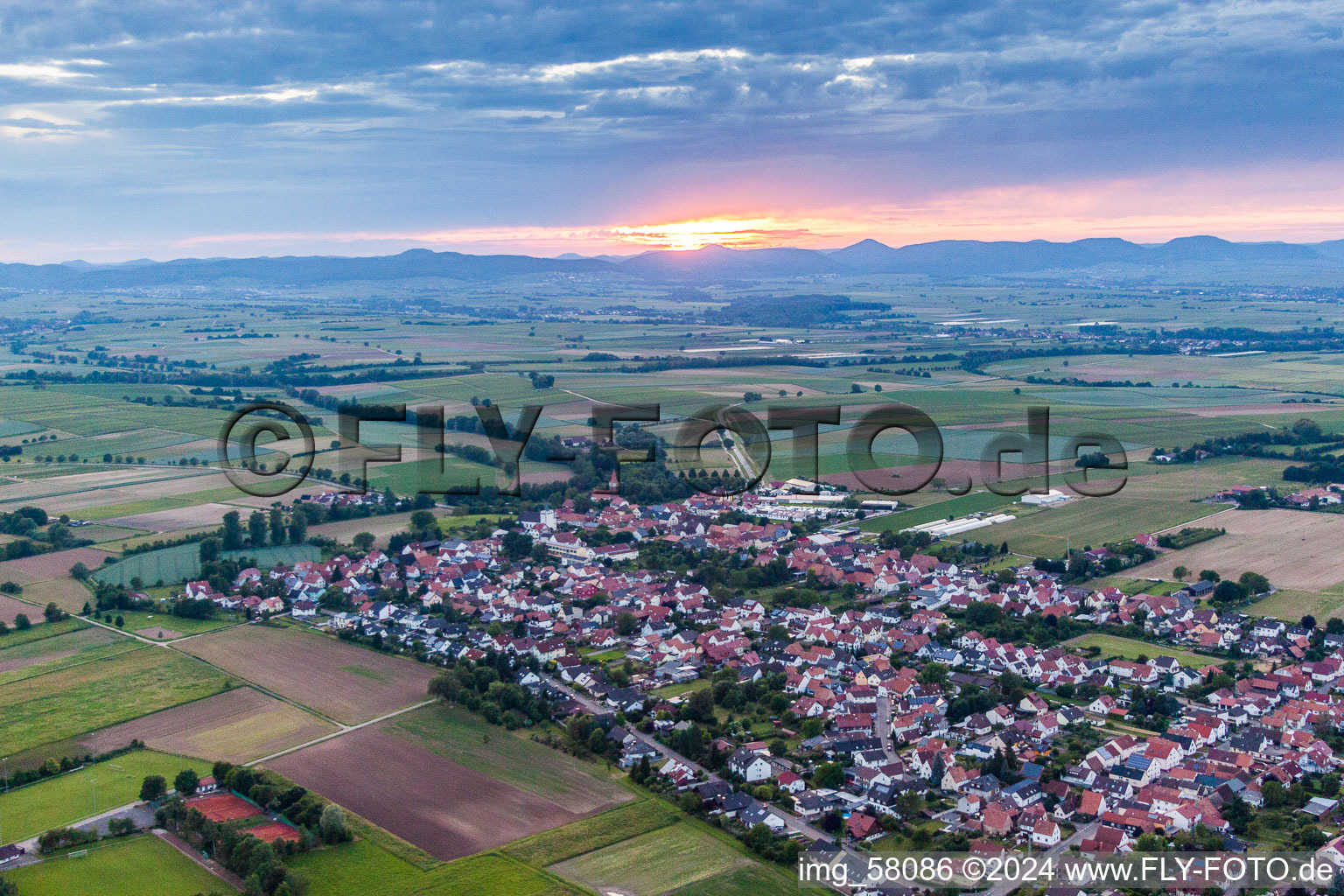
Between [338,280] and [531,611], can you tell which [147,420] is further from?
[338,280]

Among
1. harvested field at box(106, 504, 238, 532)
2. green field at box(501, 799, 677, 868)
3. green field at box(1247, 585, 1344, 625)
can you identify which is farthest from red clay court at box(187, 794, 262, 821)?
green field at box(1247, 585, 1344, 625)

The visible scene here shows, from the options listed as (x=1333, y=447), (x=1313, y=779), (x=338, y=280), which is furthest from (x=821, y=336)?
(x=338, y=280)

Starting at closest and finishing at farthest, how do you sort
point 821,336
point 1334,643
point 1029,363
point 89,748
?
1. point 89,748
2. point 1334,643
3. point 1029,363
4. point 821,336

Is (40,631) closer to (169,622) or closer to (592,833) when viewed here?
(169,622)

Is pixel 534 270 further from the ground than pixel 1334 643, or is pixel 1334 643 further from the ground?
pixel 534 270

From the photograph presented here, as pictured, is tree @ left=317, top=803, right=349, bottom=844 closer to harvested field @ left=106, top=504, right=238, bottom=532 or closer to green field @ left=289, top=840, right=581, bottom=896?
green field @ left=289, top=840, right=581, bottom=896

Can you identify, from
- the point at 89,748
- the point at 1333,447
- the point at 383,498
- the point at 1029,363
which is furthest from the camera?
the point at 1029,363

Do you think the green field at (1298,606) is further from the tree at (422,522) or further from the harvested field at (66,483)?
the harvested field at (66,483)

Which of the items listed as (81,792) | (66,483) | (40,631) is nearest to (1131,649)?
(81,792)
